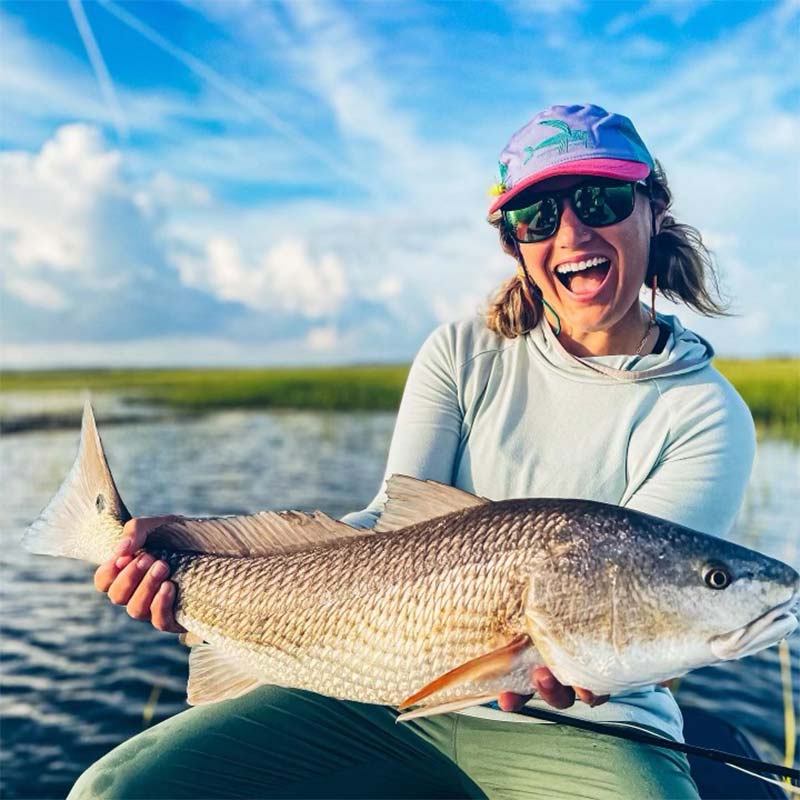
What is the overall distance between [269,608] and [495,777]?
1.02 metres

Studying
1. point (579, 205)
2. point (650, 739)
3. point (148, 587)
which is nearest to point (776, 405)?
point (579, 205)

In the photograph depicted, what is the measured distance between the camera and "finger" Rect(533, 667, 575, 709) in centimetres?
234

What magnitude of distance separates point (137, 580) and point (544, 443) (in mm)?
1666

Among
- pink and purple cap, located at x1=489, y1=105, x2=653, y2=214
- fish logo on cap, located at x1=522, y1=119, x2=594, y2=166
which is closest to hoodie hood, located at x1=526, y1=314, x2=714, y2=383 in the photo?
pink and purple cap, located at x1=489, y1=105, x2=653, y2=214

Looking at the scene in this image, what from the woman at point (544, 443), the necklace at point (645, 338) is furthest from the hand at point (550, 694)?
the necklace at point (645, 338)

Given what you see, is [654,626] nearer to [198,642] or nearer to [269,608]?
[269,608]

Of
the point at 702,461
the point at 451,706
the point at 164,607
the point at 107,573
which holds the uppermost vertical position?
the point at 702,461

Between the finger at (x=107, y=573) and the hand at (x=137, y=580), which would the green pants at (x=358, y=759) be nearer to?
the hand at (x=137, y=580)

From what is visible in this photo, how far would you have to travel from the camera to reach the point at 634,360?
336 cm

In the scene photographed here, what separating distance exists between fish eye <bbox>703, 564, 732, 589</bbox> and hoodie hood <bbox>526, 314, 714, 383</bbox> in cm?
118

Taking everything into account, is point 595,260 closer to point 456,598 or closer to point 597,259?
point 597,259

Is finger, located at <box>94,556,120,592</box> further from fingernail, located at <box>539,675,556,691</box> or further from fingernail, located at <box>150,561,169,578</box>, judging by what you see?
fingernail, located at <box>539,675,556,691</box>

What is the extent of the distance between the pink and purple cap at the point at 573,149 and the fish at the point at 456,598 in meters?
1.38

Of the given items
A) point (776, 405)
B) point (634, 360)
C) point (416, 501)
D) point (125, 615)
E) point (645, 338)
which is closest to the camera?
point (416, 501)
